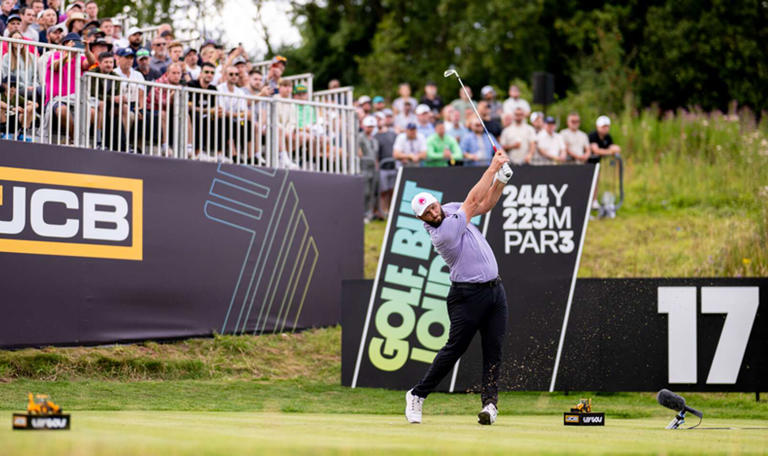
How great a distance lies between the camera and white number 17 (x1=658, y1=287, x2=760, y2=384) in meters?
13.6

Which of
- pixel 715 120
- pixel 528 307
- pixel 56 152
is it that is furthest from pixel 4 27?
pixel 715 120

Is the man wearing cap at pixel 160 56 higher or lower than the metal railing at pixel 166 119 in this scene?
higher

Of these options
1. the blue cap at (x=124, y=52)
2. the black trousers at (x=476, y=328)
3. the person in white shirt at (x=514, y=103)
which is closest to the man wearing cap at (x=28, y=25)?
the blue cap at (x=124, y=52)

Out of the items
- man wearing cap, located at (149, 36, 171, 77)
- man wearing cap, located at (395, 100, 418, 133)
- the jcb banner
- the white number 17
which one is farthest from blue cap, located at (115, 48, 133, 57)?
the white number 17

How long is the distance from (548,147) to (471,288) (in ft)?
37.9

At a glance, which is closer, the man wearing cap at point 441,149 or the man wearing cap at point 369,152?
the man wearing cap at point 441,149

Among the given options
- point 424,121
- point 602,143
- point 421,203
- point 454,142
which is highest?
point 424,121

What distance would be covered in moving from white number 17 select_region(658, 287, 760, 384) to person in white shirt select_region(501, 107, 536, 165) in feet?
26.0

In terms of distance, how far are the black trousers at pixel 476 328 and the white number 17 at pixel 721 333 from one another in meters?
3.91

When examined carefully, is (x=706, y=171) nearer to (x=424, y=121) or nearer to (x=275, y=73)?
(x=424, y=121)

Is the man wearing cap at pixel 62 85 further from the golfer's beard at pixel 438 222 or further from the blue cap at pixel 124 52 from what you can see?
the golfer's beard at pixel 438 222

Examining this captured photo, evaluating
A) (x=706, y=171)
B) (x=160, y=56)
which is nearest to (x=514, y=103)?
(x=706, y=171)

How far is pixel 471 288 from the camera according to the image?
1052cm

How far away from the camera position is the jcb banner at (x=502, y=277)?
14.1 metres
